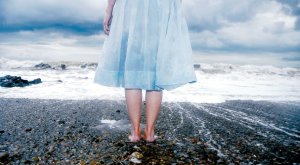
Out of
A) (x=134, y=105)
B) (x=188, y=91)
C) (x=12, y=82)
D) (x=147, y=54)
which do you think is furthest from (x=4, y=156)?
(x=12, y=82)

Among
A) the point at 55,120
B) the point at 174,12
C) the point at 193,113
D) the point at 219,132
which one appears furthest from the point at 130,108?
the point at 193,113

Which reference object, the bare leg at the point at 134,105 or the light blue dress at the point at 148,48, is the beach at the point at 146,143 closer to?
the bare leg at the point at 134,105

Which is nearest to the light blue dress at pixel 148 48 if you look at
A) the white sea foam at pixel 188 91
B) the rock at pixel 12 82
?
the white sea foam at pixel 188 91

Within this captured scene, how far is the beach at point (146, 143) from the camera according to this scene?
216cm

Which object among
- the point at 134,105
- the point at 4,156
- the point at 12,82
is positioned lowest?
the point at 4,156

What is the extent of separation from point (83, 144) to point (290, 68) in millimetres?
26738

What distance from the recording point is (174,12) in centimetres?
260

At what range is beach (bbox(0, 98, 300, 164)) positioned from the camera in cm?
216

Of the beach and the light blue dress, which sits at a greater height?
the light blue dress

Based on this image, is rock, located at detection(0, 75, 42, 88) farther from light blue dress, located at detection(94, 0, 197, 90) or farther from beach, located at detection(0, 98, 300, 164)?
light blue dress, located at detection(94, 0, 197, 90)

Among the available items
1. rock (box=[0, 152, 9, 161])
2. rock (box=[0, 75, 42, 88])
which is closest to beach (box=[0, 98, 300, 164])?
rock (box=[0, 152, 9, 161])

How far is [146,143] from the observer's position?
254cm

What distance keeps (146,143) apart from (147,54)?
31.6 inches

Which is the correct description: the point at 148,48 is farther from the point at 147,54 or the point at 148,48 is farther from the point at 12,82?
the point at 12,82
